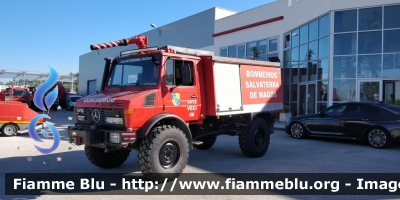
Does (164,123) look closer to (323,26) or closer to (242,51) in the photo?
(323,26)

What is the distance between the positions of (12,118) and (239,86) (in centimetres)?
1009

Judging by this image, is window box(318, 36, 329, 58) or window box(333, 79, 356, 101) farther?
window box(318, 36, 329, 58)

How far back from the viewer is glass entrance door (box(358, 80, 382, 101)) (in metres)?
15.0

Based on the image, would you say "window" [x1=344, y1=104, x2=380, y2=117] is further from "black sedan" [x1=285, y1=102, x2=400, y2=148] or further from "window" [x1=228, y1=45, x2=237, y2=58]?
"window" [x1=228, y1=45, x2=237, y2=58]

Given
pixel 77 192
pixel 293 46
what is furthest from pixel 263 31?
pixel 77 192

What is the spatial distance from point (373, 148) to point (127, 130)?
8.11m

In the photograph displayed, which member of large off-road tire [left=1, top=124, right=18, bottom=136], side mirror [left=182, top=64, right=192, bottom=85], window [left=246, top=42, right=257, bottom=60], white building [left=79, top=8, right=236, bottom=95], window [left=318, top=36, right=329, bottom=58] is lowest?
large off-road tire [left=1, top=124, right=18, bottom=136]

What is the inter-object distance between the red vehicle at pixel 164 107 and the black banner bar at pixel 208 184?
419 millimetres

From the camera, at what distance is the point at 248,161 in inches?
312

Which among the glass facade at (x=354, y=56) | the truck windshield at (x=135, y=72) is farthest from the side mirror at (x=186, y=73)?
the glass facade at (x=354, y=56)

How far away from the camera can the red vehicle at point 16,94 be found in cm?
2685

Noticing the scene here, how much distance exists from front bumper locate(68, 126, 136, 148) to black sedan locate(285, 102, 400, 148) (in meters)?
7.98

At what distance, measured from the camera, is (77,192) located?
17.8ft

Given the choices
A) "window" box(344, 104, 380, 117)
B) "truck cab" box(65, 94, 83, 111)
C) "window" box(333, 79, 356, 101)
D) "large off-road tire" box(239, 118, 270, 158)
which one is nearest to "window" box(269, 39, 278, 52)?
"window" box(333, 79, 356, 101)
